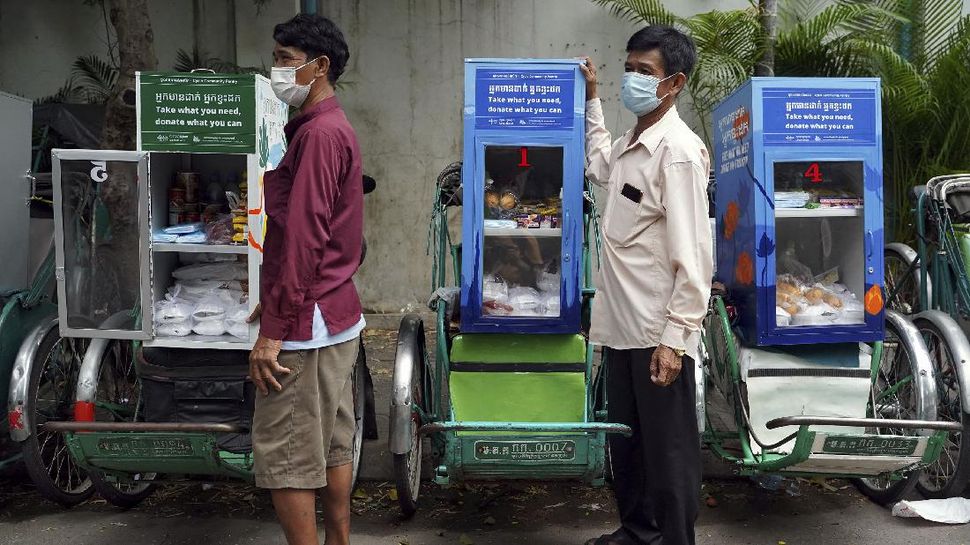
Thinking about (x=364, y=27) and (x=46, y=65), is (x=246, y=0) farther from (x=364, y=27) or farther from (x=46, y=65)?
(x=46, y=65)

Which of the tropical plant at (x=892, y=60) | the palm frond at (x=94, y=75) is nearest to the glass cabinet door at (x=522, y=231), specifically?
the tropical plant at (x=892, y=60)

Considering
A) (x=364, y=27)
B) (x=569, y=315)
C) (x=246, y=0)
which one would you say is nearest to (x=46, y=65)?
(x=246, y=0)

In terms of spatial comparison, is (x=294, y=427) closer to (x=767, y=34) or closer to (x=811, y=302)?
(x=811, y=302)

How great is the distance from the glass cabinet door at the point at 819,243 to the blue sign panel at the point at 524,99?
103 centimetres

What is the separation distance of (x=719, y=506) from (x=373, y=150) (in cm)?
425

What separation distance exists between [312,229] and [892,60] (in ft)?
15.8

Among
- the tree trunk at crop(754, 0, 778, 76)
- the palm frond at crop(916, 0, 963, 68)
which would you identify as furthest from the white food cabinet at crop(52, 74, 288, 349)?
the palm frond at crop(916, 0, 963, 68)

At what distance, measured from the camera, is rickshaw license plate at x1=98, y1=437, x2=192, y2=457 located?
3340 millimetres

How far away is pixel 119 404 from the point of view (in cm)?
393

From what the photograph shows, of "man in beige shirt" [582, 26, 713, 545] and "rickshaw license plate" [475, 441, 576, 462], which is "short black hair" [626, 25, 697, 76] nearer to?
"man in beige shirt" [582, 26, 713, 545]

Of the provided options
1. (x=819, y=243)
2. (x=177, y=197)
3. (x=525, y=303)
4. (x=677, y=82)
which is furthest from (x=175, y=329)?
(x=819, y=243)

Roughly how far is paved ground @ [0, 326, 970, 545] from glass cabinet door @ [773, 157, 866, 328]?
927 mm

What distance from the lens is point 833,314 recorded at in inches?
150

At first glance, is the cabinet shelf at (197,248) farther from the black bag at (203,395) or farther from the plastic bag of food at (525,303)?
the plastic bag of food at (525,303)
